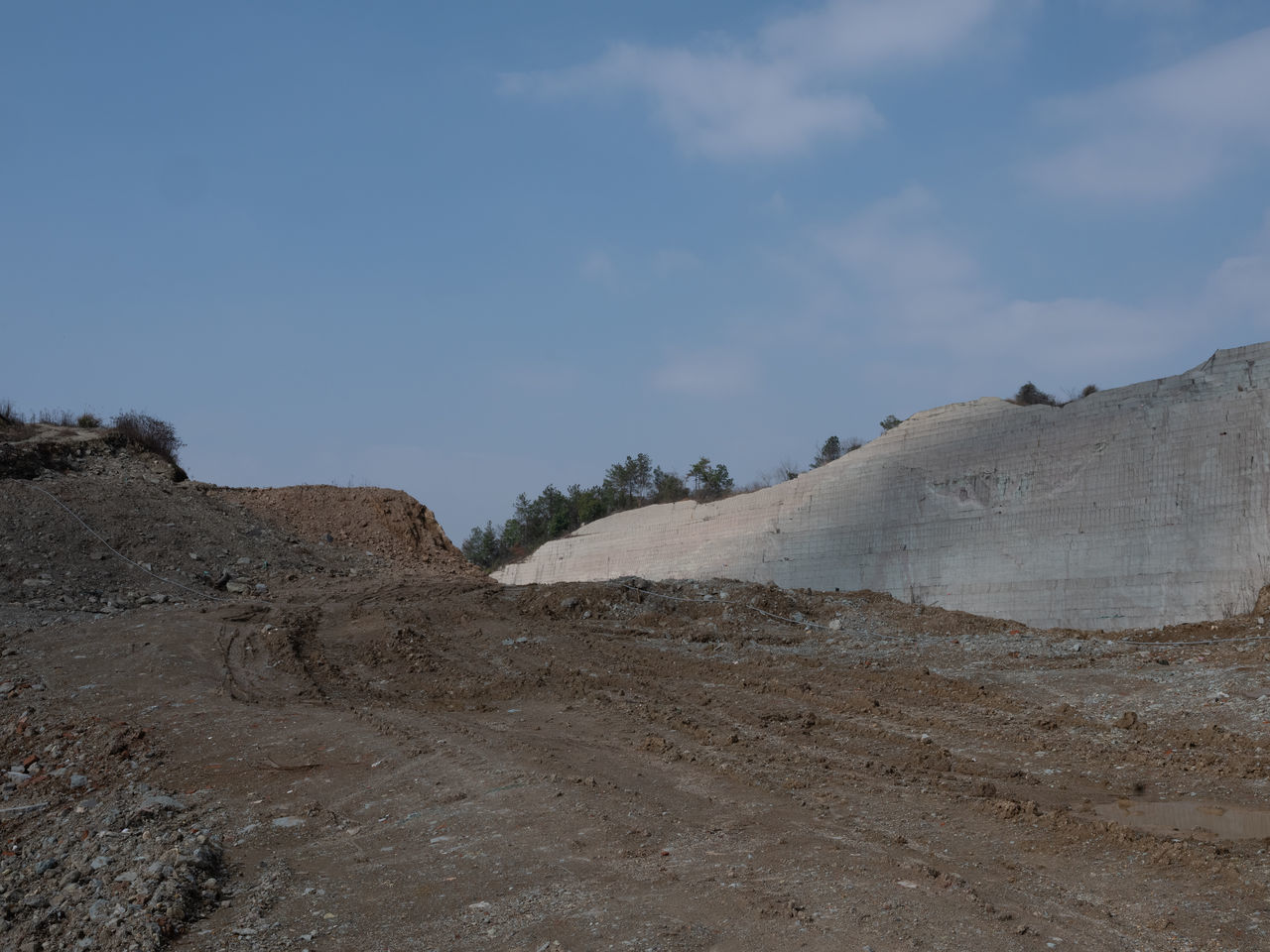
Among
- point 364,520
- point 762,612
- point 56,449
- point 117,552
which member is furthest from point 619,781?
point 56,449

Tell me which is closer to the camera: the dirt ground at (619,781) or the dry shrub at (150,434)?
the dirt ground at (619,781)

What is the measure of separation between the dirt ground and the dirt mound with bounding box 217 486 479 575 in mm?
8123

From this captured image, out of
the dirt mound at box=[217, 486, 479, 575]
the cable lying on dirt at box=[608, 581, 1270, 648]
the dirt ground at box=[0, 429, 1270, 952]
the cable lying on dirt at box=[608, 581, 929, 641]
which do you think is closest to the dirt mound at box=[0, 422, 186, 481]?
the dirt mound at box=[217, 486, 479, 575]

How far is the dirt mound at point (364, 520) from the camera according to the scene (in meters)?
22.2

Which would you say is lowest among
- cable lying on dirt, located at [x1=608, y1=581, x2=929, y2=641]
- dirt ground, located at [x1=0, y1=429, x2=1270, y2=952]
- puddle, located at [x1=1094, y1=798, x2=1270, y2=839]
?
puddle, located at [x1=1094, y1=798, x2=1270, y2=839]

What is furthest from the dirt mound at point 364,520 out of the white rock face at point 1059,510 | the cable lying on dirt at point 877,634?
the white rock face at point 1059,510

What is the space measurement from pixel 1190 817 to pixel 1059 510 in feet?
32.7

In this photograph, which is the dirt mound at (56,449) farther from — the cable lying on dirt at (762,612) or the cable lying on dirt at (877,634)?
the cable lying on dirt at (877,634)

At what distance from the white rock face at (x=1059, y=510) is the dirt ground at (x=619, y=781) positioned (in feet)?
4.14

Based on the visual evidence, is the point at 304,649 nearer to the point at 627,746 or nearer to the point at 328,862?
the point at 627,746

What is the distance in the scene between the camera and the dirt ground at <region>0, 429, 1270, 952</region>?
4.14 meters

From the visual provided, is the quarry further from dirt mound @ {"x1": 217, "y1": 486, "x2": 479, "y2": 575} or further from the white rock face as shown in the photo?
dirt mound @ {"x1": 217, "y1": 486, "x2": 479, "y2": 575}

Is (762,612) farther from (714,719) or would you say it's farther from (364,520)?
(364,520)

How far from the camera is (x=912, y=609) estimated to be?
14.8 metres
